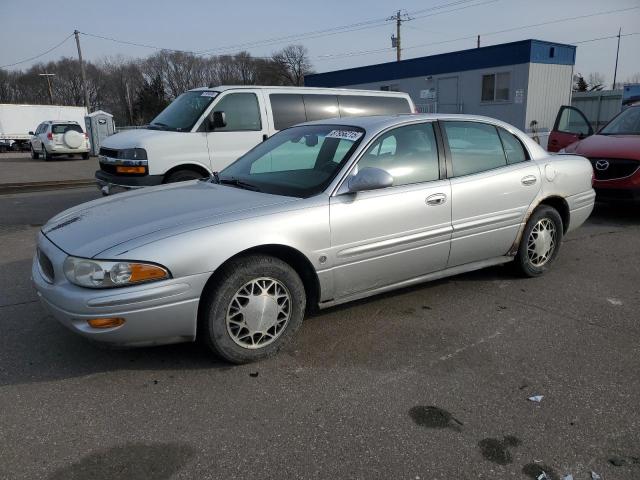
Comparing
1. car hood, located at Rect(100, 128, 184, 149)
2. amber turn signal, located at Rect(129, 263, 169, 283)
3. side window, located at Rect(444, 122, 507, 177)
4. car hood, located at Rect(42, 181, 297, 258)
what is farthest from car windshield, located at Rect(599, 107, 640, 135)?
amber turn signal, located at Rect(129, 263, 169, 283)

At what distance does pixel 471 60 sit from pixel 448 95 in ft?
7.02

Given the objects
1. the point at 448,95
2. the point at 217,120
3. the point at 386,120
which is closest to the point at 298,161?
the point at 386,120

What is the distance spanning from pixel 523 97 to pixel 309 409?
23.3 meters

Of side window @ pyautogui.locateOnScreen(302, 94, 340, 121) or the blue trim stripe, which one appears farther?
the blue trim stripe

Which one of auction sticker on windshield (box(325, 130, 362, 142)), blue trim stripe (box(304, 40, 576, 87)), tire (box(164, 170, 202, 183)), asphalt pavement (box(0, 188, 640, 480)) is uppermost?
blue trim stripe (box(304, 40, 576, 87))

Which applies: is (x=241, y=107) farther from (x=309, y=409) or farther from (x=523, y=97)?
(x=523, y=97)

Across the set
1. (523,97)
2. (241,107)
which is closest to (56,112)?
(523,97)

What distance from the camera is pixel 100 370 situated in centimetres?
325

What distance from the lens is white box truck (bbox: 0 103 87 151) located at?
37.0 m

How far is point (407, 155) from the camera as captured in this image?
13.3 ft

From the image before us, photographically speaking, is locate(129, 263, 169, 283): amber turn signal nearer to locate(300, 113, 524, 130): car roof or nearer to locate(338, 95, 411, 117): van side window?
locate(300, 113, 524, 130): car roof

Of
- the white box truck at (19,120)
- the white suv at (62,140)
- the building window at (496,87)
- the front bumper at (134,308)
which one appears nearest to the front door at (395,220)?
the front bumper at (134,308)

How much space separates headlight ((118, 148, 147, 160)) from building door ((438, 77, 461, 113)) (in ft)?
71.0

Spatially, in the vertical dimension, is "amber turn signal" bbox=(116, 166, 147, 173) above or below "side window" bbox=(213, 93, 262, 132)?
below
